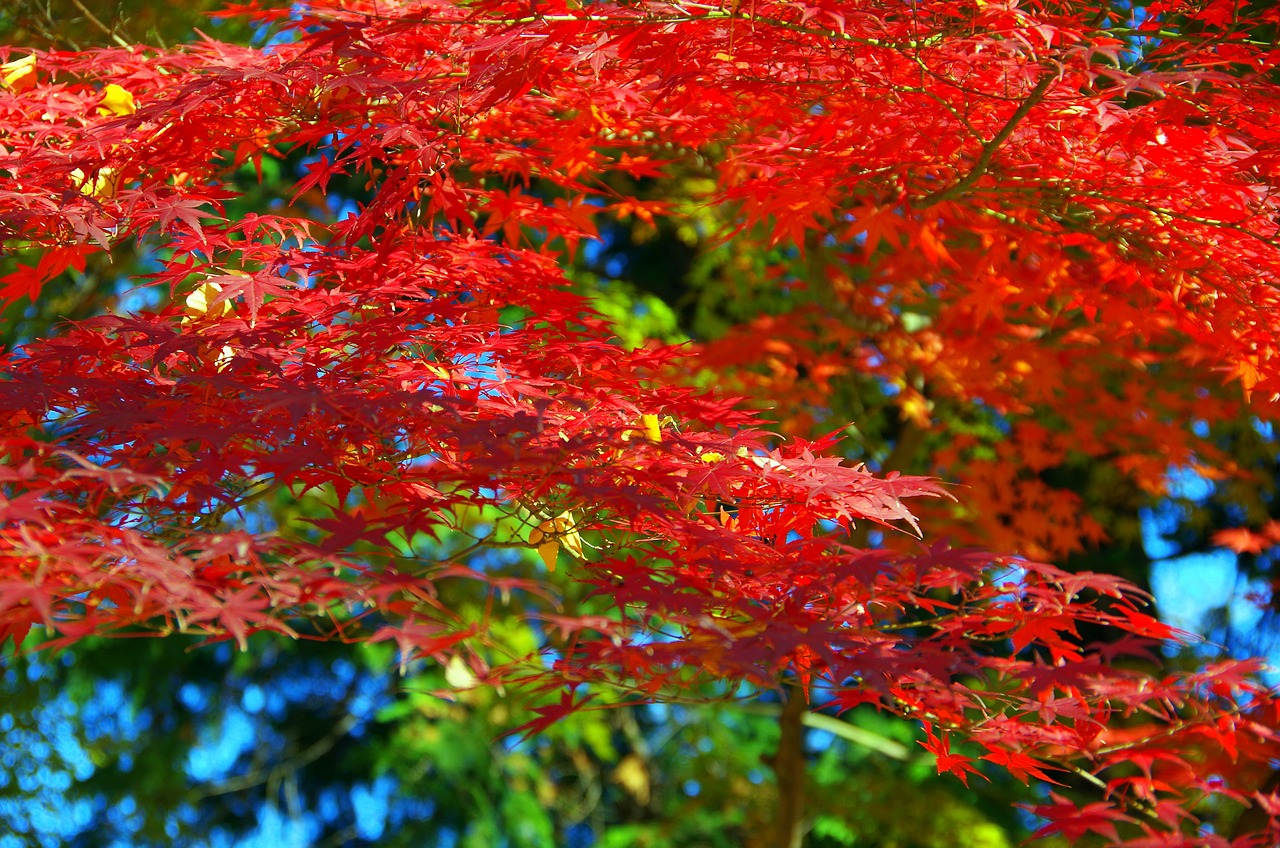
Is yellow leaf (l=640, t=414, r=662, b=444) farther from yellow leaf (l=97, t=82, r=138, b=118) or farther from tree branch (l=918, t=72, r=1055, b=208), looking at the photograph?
yellow leaf (l=97, t=82, r=138, b=118)

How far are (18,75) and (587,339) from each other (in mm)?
1294

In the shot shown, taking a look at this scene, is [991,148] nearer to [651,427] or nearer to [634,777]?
[651,427]

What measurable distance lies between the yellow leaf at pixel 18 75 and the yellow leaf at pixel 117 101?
0.50 ft

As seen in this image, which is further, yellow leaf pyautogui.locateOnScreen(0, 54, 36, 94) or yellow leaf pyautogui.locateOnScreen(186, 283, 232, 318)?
yellow leaf pyautogui.locateOnScreen(0, 54, 36, 94)

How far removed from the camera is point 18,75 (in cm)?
230

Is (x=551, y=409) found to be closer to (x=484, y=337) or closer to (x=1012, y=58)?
(x=484, y=337)

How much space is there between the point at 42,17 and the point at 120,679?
3.94m

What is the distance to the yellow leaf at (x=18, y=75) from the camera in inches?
90.3

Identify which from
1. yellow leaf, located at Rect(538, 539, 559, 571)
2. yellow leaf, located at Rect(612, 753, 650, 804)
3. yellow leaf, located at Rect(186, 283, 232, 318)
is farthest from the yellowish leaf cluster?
yellow leaf, located at Rect(612, 753, 650, 804)

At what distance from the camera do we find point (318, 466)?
5.54 feet

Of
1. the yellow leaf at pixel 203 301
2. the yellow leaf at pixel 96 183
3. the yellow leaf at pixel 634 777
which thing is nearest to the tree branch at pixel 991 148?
the yellow leaf at pixel 203 301

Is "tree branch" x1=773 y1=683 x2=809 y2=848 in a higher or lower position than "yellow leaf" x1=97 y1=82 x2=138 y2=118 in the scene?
lower

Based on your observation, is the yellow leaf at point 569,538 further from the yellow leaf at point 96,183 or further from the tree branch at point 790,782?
the tree branch at point 790,782

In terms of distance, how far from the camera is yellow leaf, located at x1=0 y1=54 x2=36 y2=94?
229 cm
